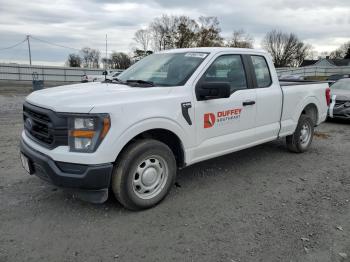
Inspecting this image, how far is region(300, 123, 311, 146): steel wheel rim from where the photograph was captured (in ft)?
20.7

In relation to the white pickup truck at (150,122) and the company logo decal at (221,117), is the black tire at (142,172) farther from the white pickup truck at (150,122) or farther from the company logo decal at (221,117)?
the company logo decal at (221,117)

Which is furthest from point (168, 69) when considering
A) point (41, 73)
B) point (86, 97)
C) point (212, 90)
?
point (41, 73)

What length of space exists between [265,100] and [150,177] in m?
2.36

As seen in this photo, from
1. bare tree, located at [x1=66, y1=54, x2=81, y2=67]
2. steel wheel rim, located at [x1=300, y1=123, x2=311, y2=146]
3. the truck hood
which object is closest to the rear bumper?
the truck hood

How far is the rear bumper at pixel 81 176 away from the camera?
3.24 m

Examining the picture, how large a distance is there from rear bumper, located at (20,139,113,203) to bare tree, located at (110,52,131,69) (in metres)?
60.0

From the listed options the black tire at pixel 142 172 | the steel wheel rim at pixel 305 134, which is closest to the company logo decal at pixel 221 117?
the black tire at pixel 142 172

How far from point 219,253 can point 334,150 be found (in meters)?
4.78

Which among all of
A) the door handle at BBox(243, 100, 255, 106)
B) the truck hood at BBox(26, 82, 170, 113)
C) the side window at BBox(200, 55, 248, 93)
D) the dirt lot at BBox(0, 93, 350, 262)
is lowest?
the dirt lot at BBox(0, 93, 350, 262)

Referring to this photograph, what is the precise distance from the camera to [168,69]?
4.41m

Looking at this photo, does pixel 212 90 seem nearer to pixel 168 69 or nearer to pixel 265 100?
pixel 168 69

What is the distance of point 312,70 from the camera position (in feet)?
160

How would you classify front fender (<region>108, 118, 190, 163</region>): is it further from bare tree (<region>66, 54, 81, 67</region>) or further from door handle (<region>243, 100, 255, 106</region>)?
bare tree (<region>66, 54, 81, 67</region>)

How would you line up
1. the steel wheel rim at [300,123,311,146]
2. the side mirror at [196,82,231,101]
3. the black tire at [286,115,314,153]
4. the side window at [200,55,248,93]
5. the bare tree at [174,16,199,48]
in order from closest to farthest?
1. the side mirror at [196,82,231,101]
2. the side window at [200,55,248,93]
3. the black tire at [286,115,314,153]
4. the steel wheel rim at [300,123,311,146]
5. the bare tree at [174,16,199,48]
